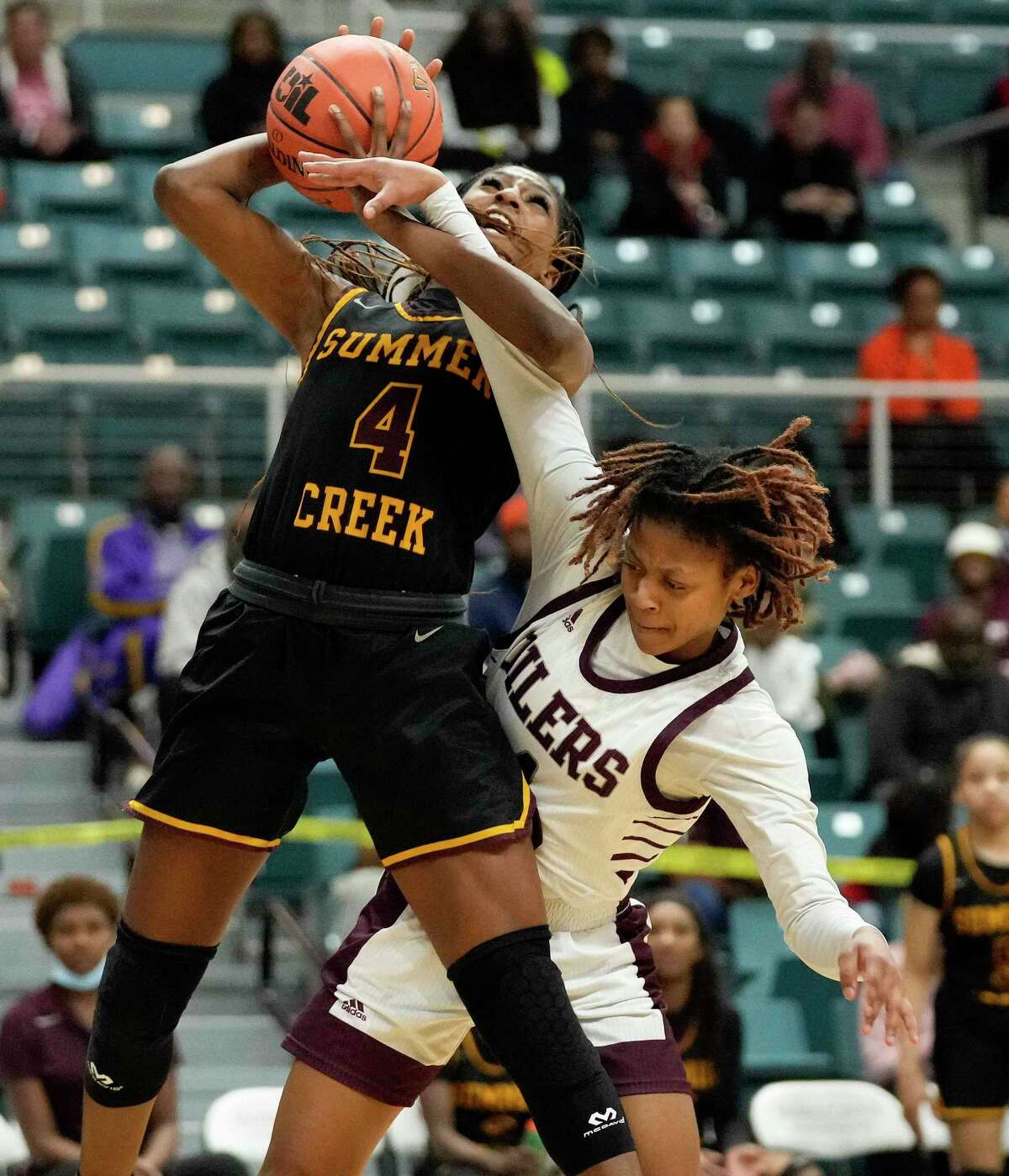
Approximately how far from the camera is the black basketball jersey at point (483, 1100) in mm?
5434

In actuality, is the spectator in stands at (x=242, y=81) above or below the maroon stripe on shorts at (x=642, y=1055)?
above

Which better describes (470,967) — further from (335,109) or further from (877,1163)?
(877,1163)

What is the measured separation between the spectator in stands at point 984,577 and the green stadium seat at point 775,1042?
6.26 ft

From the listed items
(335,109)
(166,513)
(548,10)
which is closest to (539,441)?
(335,109)

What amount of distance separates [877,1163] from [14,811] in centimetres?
324

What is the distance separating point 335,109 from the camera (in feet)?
10.1

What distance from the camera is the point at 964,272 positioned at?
1077cm

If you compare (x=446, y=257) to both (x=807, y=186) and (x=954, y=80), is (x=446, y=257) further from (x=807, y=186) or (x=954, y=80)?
(x=954, y=80)

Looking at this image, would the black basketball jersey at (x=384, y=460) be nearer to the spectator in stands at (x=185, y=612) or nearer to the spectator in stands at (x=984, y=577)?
the spectator in stands at (x=185, y=612)

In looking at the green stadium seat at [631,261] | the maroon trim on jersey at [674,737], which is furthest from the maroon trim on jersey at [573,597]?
the green stadium seat at [631,261]

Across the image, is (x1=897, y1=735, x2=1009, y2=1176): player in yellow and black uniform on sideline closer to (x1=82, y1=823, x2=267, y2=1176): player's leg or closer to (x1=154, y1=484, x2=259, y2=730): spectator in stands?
(x1=154, y1=484, x2=259, y2=730): spectator in stands

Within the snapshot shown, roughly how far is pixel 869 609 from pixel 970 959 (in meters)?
2.86

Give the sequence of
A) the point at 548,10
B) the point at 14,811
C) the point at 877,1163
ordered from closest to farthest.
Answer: the point at 877,1163 → the point at 14,811 → the point at 548,10

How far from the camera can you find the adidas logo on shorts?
3297 mm
